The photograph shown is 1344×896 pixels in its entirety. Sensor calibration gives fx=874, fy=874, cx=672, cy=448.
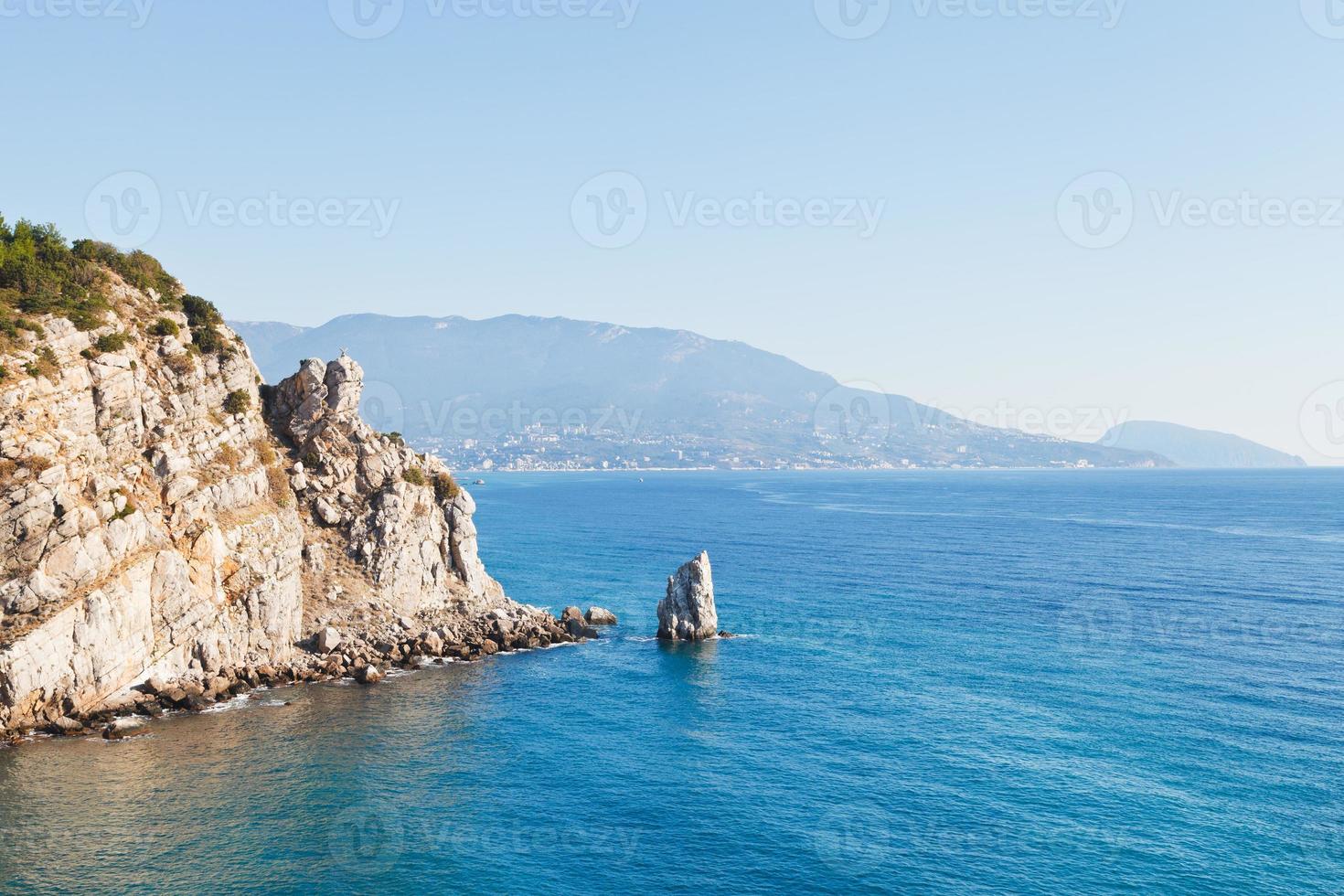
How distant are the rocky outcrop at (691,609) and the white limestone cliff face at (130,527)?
117ft

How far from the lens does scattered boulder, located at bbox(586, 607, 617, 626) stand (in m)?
97.8

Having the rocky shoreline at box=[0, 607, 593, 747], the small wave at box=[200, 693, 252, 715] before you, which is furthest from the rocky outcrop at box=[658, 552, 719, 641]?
the small wave at box=[200, 693, 252, 715]

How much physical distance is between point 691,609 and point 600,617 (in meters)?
12.4

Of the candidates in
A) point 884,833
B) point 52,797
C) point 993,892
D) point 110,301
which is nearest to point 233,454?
point 110,301

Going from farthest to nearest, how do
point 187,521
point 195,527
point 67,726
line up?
point 195,527 < point 187,521 < point 67,726

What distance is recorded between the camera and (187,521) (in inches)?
2847

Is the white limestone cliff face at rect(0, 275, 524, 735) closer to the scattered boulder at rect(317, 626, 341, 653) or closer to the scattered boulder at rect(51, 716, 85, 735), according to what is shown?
the scattered boulder at rect(51, 716, 85, 735)

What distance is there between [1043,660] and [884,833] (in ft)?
130

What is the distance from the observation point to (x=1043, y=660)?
78.9 meters

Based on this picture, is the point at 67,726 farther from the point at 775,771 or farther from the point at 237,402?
the point at 775,771

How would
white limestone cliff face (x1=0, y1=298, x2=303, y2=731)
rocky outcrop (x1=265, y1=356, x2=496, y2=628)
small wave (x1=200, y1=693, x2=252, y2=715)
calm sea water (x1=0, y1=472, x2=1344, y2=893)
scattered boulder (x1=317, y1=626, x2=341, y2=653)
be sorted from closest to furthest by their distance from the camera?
calm sea water (x1=0, y1=472, x2=1344, y2=893) → white limestone cliff face (x1=0, y1=298, x2=303, y2=731) → small wave (x1=200, y1=693, x2=252, y2=715) → scattered boulder (x1=317, y1=626, x2=341, y2=653) → rocky outcrop (x1=265, y1=356, x2=496, y2=628)

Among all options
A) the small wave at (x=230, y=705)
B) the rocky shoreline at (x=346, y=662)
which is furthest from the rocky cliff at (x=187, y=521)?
the small wave at (x=230, y=705)

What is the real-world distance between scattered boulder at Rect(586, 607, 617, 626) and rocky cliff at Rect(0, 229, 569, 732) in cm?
724

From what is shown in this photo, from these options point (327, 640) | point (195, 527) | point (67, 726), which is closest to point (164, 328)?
point (195, 527)
